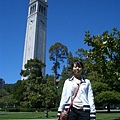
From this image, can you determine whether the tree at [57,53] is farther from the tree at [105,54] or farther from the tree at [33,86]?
the tree at [105,54]

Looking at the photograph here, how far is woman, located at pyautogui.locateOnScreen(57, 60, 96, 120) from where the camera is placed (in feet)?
11.0

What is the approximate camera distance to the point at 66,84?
11.9 feet

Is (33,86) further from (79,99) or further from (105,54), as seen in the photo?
(79,99)

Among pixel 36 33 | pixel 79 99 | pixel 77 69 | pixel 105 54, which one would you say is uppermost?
pixel 36 33

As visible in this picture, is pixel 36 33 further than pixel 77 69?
Yes

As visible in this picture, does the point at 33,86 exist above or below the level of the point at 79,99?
above

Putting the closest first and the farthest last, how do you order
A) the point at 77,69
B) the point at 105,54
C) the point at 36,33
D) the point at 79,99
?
the point at 79,99, the point at 77,69, the point at 105,54, the point at 36,33

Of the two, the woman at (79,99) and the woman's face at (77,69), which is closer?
the woman at (79,99)

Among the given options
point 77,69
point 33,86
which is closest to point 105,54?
point 77,69

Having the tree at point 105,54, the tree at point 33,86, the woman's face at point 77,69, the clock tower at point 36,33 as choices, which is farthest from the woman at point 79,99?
the clock tower at point 36,33

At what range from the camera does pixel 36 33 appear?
9481cm

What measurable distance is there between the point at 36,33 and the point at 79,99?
92.5 meters

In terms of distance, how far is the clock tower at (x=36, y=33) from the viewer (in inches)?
3620

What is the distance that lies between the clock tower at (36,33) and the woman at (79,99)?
83591 millimetres
